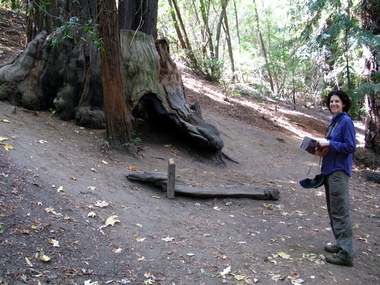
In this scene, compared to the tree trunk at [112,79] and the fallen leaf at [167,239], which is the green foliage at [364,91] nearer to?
the tree trunk at [112,79]

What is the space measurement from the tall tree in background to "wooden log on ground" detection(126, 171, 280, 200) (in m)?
7.06

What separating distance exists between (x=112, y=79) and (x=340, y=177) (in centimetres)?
514

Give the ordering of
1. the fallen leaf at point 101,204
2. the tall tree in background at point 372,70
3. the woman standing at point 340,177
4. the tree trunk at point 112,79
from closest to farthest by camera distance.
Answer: the woman standing at point 340,177, the fallen leaf at point 101,204, the tree trunk at point 112,79, the tall tree in background at point 372,70

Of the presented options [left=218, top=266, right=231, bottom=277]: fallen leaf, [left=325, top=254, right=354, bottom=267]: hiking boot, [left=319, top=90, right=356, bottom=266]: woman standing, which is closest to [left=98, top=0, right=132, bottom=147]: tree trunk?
[left=218, top=266, right=231, bottom=277]: fallen leaf

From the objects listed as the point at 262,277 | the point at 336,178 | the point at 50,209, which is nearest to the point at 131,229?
the point at 50,209

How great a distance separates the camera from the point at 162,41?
983 cm

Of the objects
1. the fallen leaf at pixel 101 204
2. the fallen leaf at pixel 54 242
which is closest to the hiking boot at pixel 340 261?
the fallen leaf at pixel 101 204

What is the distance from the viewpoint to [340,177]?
423 cm

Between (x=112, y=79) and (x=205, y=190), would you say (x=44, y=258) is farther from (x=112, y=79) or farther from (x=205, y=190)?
(x=112, y=79)

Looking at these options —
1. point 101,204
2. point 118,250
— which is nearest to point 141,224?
point 101,204

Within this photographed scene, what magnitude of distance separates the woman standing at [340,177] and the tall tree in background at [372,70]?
8.50 m

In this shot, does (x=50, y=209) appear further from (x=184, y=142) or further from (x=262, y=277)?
(x=184, y=142)

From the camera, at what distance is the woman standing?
418cm

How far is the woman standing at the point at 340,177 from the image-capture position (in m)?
4.18
